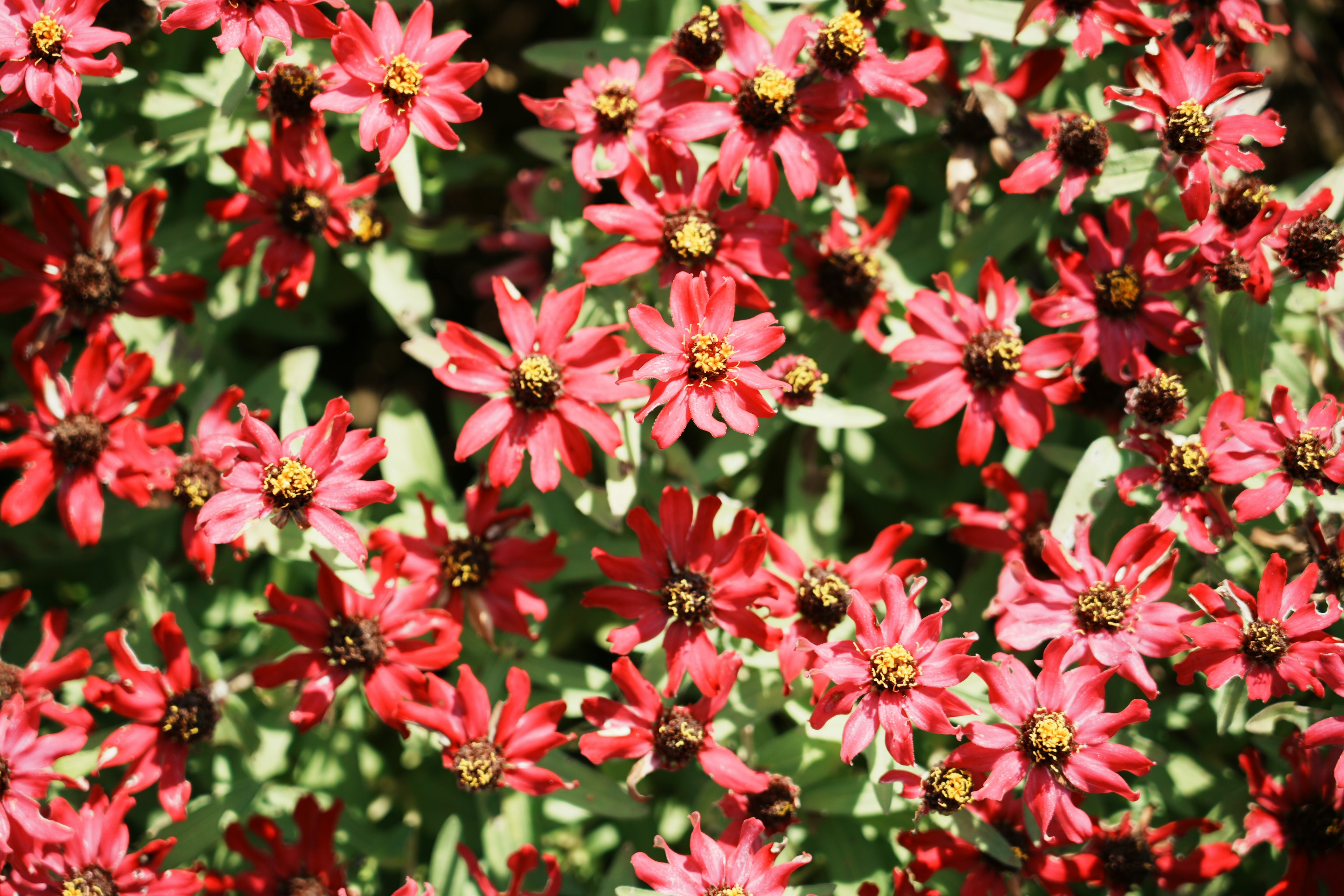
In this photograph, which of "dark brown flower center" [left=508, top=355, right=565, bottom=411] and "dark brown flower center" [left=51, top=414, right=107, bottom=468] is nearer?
"dark brown flower center" [left=508, top=355, right=565, bottom=411]

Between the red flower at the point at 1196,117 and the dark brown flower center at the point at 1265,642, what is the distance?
38.9 inches

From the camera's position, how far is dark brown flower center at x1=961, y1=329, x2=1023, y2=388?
7.82ft

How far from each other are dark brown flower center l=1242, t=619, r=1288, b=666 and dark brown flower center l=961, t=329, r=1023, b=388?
81 centimetres

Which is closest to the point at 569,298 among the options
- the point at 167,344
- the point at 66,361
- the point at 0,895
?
the point at 167,344

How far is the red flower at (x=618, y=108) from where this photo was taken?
2.37 m

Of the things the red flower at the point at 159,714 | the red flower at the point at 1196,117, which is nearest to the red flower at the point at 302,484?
the red flower at the point at 159,714

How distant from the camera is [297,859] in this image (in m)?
2.45

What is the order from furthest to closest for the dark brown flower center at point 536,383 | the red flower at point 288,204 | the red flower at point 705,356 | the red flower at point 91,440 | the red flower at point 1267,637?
1. the red flower at point 288,204
2. the red flower at point 91,440
3. the dark brown flower center at point 536,383
4. the red flower at point 1267,637
5. the red flower at point 705,356

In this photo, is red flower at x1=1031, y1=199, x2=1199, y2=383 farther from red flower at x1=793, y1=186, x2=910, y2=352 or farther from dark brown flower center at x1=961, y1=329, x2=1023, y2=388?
red flower at x1=793, y1=186, x2=910, y2=352

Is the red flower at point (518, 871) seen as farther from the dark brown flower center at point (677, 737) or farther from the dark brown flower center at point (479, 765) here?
the dark brown flower center at point (677, 737)

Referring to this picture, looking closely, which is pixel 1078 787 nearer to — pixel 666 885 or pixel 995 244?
pixel 666 885

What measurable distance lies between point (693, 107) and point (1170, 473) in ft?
5.00

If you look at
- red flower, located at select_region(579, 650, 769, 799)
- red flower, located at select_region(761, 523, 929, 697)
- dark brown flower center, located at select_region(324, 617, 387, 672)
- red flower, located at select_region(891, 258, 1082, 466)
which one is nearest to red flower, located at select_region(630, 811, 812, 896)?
red flower, located at select_region(579, 650, 769, 799)

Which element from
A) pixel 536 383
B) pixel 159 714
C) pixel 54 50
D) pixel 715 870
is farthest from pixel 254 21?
pixel 715 870
